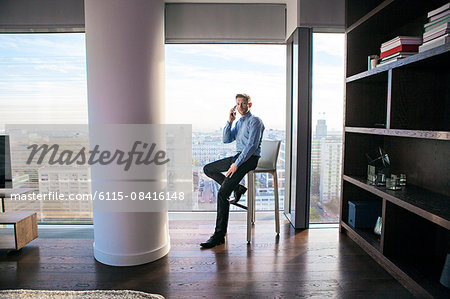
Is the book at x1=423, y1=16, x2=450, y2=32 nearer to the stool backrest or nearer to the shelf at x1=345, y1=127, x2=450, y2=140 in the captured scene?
the shelf at x1=345, y1=127, x2=450, y2=140

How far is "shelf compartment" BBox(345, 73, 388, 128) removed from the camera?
284cm

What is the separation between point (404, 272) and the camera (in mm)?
1992

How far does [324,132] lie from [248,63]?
1246 millimetres

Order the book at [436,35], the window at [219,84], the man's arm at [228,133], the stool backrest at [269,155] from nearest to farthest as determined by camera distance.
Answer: the book at [436,35] → the stool backrest at [269,155] → the man's arm at [228,133] → the window at [219,84]

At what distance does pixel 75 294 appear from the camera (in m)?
1.91

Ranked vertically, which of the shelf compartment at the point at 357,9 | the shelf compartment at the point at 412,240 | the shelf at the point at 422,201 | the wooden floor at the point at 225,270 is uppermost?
the shelf compartment at the point at 357,9

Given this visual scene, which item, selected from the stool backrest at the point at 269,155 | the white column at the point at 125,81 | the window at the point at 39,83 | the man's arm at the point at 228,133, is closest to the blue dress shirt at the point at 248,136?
the man's arm at the point at 228,133

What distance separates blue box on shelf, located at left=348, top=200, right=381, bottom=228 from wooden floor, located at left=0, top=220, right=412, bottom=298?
0.75 feet

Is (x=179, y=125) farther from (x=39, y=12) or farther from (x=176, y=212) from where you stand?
(x=39, y=12)

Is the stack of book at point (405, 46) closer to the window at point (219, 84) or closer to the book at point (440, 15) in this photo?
the book at point (440, 15)

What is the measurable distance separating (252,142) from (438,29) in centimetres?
158

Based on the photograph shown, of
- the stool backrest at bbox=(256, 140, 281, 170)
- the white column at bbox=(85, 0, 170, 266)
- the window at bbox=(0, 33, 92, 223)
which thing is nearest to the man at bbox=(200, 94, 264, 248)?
the stool backrest at bbox=(256, 140, 281, 170)

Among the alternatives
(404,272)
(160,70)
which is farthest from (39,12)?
(404,272)

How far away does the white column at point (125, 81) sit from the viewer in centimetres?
221
